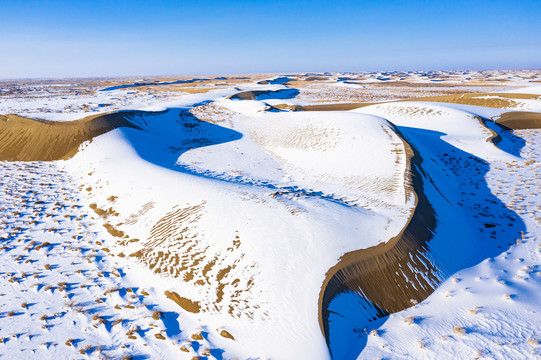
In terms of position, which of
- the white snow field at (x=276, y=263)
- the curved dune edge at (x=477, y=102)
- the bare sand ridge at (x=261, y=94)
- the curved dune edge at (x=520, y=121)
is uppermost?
the bare sand ridge at (x=261, y=94)

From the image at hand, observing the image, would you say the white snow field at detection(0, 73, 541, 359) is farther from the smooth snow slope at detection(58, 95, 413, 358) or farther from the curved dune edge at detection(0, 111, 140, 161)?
the curved dune edge at detection(0, 111, 140, 161)

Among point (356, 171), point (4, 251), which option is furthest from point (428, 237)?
point (4, 251)

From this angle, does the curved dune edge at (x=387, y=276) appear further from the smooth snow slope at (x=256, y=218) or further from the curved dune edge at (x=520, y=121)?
the curved dune edge at (x=520, y=121)

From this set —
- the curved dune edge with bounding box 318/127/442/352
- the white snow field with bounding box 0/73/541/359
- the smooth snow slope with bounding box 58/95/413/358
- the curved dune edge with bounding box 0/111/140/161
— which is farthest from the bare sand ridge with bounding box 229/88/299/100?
the curved dune edge with bounding box 318/127/442/352

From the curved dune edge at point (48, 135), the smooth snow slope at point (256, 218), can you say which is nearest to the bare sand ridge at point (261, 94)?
the curved dune edge at point (48, 135)

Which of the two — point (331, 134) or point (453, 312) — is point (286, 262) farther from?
point (331, 134)

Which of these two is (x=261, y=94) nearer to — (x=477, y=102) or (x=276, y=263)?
(x=477, y=102)
